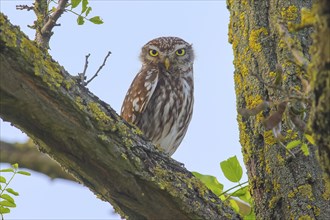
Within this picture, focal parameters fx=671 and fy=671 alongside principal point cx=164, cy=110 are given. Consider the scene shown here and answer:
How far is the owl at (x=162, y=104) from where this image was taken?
5.11m

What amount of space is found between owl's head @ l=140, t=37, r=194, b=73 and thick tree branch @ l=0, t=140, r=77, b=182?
118 cm

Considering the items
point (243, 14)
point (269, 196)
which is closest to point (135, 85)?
point (243, 14)

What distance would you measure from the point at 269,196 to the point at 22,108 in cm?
134

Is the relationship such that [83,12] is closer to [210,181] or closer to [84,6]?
[84,6]

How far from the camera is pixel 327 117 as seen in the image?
1.80 m

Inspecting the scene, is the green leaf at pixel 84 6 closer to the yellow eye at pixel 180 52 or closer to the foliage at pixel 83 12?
the foliage at pixel 83 12

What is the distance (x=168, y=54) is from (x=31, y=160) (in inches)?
57.8

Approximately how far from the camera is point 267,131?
3.15m

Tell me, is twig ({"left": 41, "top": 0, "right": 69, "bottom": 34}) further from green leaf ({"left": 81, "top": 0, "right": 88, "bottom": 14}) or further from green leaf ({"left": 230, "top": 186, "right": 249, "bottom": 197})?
green leaf ({"left": 230, "top": 186, "right": 249, "bottom": 197})

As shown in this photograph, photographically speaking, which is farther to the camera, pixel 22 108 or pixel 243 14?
pixel 243 14

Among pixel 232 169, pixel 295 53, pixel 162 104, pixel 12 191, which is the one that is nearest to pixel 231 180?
pixel 232 169

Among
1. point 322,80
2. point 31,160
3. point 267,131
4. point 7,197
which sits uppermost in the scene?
point 31,160

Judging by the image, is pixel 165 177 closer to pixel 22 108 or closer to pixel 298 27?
pixel 22 108

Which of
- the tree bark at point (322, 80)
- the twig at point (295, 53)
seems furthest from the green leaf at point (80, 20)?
the tree bark at point (322, 80)
